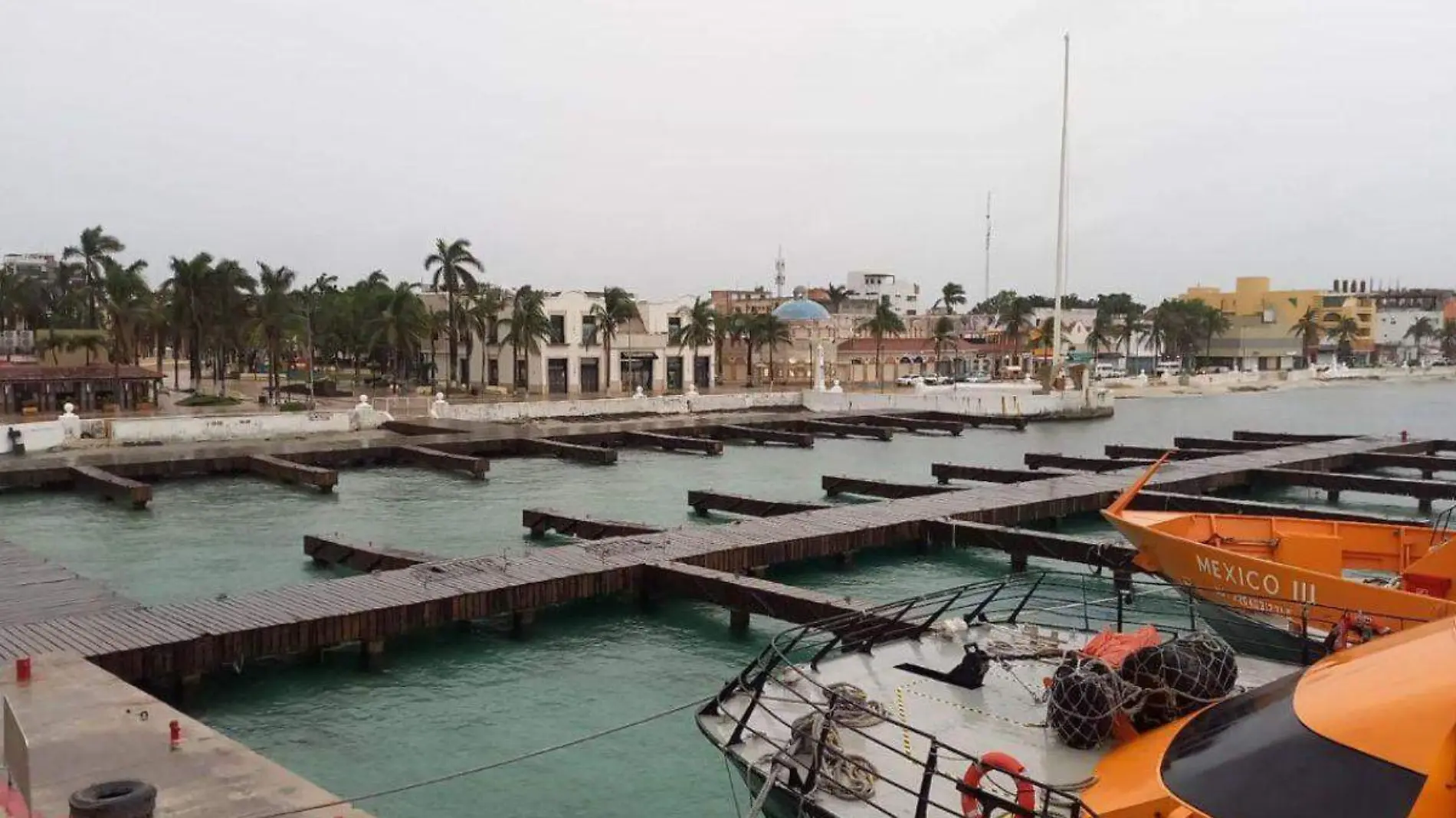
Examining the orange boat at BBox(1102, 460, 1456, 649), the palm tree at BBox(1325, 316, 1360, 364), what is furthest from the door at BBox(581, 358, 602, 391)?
the palm tree at BBox(1325, 316, 1360, 364)

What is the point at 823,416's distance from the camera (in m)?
73.0

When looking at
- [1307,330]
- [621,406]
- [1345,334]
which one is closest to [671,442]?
[621,406]

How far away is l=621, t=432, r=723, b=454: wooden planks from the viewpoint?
57.0m

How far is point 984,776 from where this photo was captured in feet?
30.1

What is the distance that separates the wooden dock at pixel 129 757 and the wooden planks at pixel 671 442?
42417mm

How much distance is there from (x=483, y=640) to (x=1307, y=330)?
6909 inches

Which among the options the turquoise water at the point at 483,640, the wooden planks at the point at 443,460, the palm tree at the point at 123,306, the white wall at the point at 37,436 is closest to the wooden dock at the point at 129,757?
the turquoise water at the point at 483,640

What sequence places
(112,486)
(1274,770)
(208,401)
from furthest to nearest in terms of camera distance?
1. (208,401)
2. (112,486)
3. (1274,770)

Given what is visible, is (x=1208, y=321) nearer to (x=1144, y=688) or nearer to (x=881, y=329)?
(x=881, y=329)

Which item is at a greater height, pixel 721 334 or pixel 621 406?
pixel 721 334

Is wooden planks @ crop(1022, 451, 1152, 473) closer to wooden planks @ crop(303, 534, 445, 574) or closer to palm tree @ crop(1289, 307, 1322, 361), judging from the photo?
wooden planks @ crop(303, 534, 445, 574)

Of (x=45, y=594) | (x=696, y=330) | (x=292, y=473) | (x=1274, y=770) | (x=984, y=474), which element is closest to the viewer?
(x=1274, y=770)

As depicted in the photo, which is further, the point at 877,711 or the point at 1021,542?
the point at 1021,542

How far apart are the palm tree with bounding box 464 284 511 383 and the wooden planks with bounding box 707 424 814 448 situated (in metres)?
36.0
